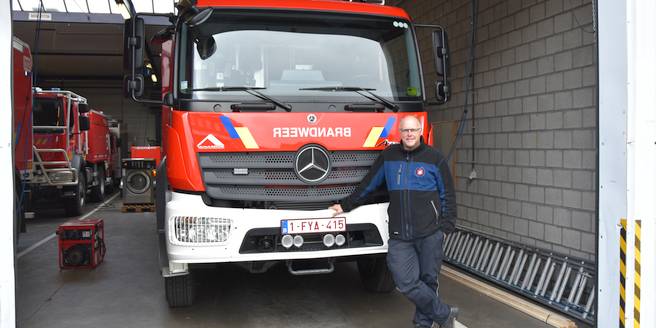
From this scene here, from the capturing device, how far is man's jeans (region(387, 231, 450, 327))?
3.84 metres

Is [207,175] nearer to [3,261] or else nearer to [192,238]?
[192,238]

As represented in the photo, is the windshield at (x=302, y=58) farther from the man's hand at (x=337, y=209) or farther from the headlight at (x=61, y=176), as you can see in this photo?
the headlight at (x=61, y=176)

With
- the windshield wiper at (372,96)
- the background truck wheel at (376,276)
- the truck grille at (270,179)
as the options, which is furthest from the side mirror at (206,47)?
the background truck wheel at (376,276)

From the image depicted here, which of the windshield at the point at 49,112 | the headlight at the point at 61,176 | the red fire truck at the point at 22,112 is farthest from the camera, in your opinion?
the windshield at the point at 49,112

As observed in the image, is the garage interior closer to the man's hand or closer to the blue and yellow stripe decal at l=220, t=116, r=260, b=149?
the man's hand

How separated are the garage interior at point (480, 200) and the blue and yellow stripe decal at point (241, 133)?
1.55 meters

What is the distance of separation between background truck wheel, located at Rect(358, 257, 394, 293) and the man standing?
1067 mm

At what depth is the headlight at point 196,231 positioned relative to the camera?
3863mm

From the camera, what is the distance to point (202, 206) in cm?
390

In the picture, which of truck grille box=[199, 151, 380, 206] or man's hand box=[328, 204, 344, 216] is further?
Result: man's hand box=[328, 204, 344, 216]

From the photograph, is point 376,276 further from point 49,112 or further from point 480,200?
point 49,112

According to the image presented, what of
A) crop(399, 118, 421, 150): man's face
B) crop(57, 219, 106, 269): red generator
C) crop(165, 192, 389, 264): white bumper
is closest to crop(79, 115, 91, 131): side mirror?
crop(57, 219, 106, 269): red generator
